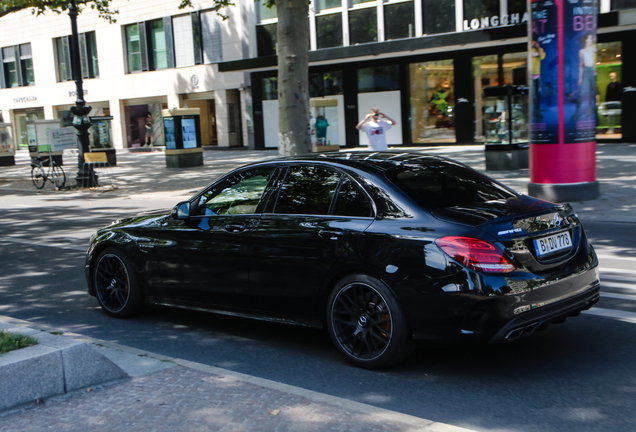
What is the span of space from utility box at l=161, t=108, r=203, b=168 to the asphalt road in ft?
57.5

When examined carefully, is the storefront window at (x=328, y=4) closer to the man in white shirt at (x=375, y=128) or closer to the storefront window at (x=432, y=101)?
the storefront window at (x=432, y=101)

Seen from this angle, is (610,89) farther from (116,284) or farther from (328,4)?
(116,284)

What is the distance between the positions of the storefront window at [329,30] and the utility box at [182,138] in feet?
21.9

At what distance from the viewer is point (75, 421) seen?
3.81 m

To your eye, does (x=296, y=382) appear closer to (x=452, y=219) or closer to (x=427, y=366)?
(x=427, y=366)

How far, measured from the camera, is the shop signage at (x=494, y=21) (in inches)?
954

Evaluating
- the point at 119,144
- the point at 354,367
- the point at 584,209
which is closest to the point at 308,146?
the point at 584,209

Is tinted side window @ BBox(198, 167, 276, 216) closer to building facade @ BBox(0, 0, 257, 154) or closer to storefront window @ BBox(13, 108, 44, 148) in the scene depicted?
building facade @ BBox(0, 0, 257, 154)

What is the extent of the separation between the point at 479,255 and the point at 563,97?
343 inches

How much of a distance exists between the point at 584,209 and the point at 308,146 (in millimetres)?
6231

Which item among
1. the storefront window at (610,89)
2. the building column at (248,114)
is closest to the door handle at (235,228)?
the storefront window at (610,89)

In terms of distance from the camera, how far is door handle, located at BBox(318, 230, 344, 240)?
4.85 metres

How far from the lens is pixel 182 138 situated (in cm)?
2530

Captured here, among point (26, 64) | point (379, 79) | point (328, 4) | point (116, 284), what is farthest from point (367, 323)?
point (26, 64)
